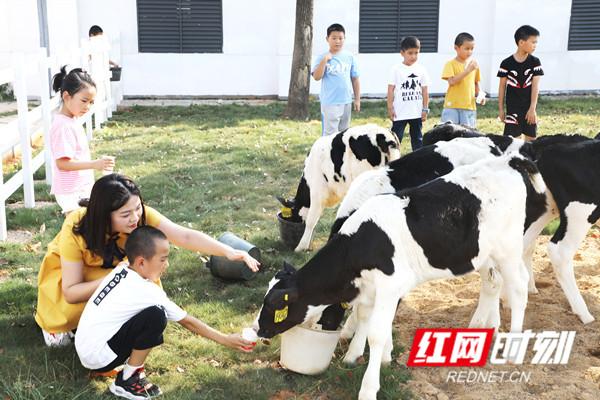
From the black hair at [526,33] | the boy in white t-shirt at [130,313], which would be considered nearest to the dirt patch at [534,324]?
the boy in white t-shirt at [130,313]

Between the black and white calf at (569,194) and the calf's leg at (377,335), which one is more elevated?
the black and white calf at (569,194)

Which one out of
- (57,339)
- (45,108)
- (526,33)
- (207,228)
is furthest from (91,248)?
(526,33)

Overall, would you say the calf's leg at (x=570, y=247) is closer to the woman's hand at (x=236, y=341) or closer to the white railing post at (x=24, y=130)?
the woman's hand at (x=236, y=341)

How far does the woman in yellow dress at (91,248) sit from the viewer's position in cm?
433

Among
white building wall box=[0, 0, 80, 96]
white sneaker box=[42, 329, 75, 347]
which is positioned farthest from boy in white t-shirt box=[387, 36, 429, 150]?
white building wall box=[0, 0, 80, 96]

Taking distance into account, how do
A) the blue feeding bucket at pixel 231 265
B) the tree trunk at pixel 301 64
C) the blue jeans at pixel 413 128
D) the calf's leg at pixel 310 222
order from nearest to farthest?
the blue feeding bucket at pixel 231 265 < the calf's leg at pixel 310 222 < the blue jeans at pixel 413 128 < the tree trunk at pixel 301 64

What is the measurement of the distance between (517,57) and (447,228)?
4.78 meters

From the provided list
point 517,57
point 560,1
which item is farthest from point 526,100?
point 560,1

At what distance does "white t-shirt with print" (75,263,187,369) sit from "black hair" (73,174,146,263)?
303 millimetres

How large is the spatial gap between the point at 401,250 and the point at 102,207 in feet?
5.90

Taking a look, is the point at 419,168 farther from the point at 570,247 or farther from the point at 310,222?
the point at 310,222

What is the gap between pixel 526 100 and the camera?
27.6ft

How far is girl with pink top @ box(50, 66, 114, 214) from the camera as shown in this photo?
5.51m

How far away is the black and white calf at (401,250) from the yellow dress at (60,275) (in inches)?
43.8
